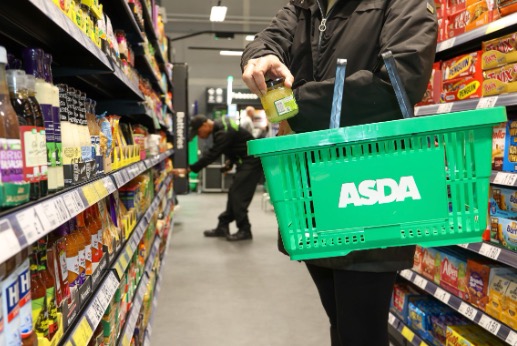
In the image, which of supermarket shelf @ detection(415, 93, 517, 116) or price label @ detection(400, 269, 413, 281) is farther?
price label @ detection(400, 269, 413, 281)

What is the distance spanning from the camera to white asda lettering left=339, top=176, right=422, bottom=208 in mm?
1030

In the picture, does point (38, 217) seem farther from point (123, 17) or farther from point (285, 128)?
point (123, 17)

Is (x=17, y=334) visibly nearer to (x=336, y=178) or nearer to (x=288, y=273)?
(x=336, y=178)

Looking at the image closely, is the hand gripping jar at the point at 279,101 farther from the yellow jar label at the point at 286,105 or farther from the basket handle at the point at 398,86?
the basket handle at the point at 398,86

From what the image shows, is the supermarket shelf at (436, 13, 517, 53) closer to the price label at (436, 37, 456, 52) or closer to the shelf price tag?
the price label at (436, 37, 456, 52)

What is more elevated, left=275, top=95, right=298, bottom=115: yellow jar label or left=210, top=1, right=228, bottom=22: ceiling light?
left=210, top=1, right=228, bottom=22: ceiling light

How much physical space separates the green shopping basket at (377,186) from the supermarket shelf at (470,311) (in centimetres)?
117

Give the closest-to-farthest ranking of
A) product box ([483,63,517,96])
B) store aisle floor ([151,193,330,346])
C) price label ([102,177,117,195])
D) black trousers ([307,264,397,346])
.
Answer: black trousers ([307,264,397,346]) < price label ([102,177,117,195]) < product box ([483,63,517,96]) < store aisle floor ([151,193,330,346])

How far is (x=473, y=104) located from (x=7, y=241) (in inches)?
79.6

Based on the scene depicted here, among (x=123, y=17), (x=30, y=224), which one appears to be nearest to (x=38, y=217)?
(x=30, y=224)

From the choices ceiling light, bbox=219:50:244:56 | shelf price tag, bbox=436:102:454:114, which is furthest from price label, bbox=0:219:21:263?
ceiling light, bbox=219:50:244:56

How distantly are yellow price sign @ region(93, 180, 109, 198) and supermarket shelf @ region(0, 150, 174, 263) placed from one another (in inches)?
0.4

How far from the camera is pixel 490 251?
2.07 m

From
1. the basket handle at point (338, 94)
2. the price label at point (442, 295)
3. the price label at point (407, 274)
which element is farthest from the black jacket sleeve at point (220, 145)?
the basket handle at point (338, 94)
